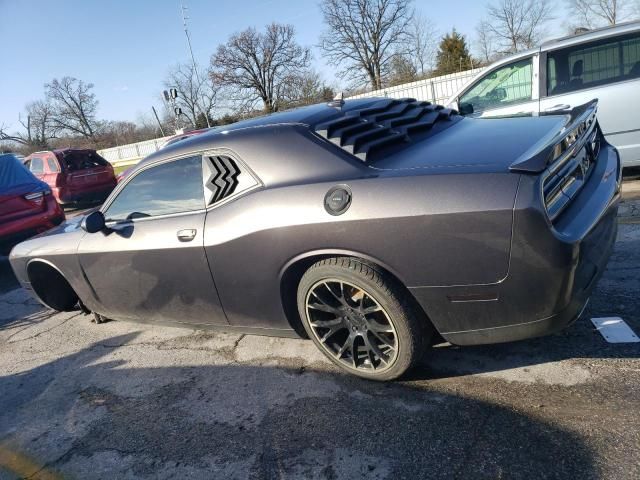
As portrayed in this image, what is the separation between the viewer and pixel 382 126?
293 cm

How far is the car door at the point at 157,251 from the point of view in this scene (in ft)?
10.1

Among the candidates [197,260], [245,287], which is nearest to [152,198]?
[197,260]

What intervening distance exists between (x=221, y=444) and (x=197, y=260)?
1117 millimetres

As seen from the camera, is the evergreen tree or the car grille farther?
the evergreen tree

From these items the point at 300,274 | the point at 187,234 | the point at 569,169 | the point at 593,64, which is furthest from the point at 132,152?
the point at 569,169

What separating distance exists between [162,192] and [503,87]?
4712mm

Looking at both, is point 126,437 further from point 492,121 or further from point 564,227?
point 492,121

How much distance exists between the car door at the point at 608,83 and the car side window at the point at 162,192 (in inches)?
173

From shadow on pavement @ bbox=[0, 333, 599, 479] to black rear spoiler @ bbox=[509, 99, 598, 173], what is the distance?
117 centimetres

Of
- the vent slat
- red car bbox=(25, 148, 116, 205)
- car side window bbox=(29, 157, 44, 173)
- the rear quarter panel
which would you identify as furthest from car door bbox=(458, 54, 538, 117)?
car side window bbox=(29, 157, 44, 173)

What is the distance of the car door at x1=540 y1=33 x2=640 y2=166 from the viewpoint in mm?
5199

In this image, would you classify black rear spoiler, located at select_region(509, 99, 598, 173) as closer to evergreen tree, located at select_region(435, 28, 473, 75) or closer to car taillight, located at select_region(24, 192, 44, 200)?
car taillight, located at select_region(24, 192, 44, 200)

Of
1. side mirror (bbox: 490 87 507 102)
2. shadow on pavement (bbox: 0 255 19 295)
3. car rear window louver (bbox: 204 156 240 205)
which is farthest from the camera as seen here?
shadow on pavement (bbox: 0 255 19 295)

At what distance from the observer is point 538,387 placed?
2.39m
